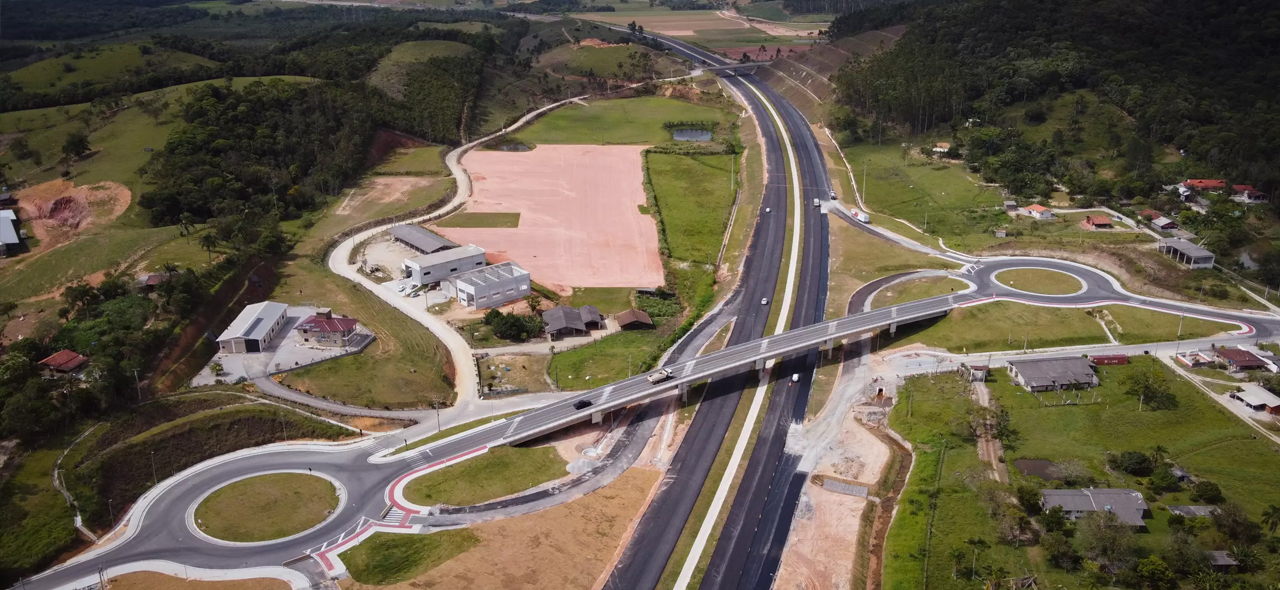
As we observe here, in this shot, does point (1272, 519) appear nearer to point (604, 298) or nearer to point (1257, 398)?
point (1257, 398)

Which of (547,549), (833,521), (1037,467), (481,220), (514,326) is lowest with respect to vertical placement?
(833,521)

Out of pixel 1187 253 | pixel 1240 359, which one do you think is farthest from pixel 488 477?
pixel 1187 253

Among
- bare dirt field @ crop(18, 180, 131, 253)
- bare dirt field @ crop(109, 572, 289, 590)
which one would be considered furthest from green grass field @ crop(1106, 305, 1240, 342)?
bare dirt field @ crop(18, 180, 131, 253)

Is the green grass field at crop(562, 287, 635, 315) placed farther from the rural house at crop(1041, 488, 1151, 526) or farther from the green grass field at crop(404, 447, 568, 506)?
the rural house at crop(1041, 488, 1151, 526)

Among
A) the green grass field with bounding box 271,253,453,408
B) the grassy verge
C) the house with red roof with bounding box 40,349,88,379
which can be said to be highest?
the house with red roof with bounding box 40,349,88,379

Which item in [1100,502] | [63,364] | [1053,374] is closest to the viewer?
[1100,502]

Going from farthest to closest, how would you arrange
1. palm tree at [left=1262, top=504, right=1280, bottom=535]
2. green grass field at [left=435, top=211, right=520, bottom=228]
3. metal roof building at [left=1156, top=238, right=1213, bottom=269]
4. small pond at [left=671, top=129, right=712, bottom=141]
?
small pond at [left=671, top=129, right=712, bottom=141] → green grass field at [left=435, top=211, right=520, bottom=228] → metal roof building at [left=1156, top=238, right=1213, bottom=269] → palm tree at [left=1262, top=504, right=1280, bottom=535]
